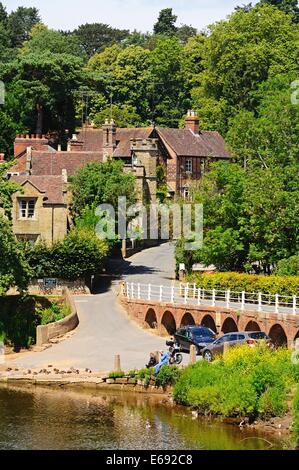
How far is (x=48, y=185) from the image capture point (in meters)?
84.4

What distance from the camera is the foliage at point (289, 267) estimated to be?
72.0 meters

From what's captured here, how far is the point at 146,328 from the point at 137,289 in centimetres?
589

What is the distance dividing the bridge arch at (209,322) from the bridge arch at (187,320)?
95cm

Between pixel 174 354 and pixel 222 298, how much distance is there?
11.2 metres

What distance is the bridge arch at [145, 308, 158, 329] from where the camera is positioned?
70250mm

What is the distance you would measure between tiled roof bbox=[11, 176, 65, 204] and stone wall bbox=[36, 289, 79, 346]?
1426cm

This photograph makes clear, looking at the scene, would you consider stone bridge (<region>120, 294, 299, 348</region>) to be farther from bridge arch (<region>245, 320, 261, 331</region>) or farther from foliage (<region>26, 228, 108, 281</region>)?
foliage (<region>26, 228, 108, 281</region>)

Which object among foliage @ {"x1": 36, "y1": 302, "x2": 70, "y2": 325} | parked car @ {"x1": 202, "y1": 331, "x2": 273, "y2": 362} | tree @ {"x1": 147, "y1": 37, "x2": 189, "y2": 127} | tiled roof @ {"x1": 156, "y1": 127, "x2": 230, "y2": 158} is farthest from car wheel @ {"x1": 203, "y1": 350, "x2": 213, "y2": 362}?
tree @ {"x1": 147, "y1": 37, "x2": 189, "y2": 127}

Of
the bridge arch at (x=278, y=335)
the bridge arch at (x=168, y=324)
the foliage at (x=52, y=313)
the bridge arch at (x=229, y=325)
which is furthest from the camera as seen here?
the foliage at (x=52, y=313)

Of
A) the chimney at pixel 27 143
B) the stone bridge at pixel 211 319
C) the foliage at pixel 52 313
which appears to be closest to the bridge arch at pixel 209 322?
the stone bridge at pixel 211 319

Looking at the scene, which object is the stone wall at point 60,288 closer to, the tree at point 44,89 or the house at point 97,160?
the house at point 97,160

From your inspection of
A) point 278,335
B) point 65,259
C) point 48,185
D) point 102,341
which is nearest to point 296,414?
point 278,335
